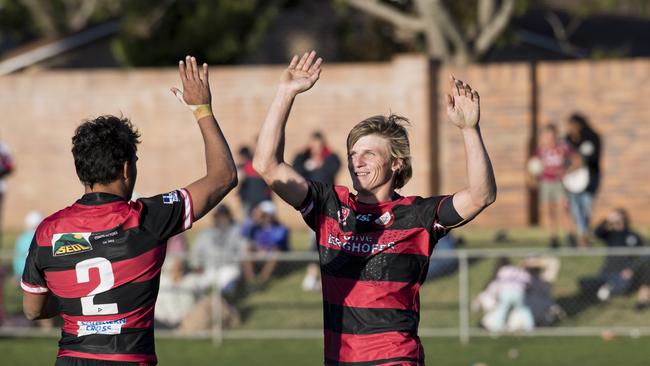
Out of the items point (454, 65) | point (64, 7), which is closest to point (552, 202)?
point (454, 65)

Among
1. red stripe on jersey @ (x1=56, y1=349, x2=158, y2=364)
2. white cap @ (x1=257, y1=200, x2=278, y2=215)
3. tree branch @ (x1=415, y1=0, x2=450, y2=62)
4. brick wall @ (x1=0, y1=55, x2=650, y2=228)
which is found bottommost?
red stripe on jersey @ (x1=56, y1=349, x2=158, y2=364)

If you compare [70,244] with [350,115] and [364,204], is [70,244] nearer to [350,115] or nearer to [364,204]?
[364,204]

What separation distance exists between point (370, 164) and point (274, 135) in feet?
1.53

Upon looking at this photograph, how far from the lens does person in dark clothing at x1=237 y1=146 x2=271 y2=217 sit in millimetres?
16281

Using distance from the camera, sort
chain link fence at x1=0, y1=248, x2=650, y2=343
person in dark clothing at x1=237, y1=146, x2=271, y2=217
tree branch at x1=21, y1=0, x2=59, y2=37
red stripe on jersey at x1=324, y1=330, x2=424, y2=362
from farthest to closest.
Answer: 1. tree branch at x1=21, y1=0, x2=59, y2=37
2. person in dark clothing at x1=237, y1=146, x2=271, y2=217
3. chain link fence at x1=0, y1=248, x2=650, y2=343
4. red stripe on jersey at x1=324, y1=330, x2=424, y2=362

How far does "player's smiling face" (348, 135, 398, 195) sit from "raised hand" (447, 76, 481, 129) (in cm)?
42

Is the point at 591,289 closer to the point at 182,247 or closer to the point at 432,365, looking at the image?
the point at 432,365

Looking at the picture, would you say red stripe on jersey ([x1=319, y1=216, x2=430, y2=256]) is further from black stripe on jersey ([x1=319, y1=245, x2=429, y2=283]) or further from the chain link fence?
the chain link fence

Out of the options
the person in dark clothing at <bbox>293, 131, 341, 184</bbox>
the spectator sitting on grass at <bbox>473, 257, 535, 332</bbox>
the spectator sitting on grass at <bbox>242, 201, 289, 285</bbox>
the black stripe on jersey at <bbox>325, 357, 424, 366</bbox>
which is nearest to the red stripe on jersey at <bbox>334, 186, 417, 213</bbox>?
the black stripe on jersey at <bbox>325, 357, 424, 366</bbox>

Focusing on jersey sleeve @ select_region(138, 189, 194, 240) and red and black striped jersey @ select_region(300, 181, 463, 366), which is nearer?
jersey sleeve @ select_region(138, 189, 194, 240)

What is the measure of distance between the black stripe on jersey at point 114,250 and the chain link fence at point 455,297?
7870 millimetres

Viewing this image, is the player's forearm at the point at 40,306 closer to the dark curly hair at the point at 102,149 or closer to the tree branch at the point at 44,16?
the dark curly hair at the point at 102,149

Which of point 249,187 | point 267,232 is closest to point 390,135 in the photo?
point 267,232

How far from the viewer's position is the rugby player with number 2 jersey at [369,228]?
5.34 meters
